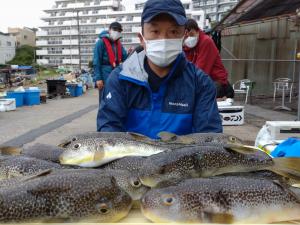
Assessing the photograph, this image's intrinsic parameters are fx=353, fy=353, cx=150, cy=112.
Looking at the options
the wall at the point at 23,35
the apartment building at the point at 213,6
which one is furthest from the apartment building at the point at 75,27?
the apartment building at the point at 213,6

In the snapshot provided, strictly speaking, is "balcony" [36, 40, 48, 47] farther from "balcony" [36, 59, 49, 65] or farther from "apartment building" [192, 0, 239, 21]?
"apartment building" [192, 0, 239, 21]

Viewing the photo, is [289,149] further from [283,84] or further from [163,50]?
[283,84]

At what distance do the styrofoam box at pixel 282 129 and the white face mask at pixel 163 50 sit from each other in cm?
216

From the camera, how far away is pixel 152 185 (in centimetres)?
166

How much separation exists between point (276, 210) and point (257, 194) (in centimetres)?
10

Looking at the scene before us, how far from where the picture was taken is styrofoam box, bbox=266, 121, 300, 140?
15.0ft

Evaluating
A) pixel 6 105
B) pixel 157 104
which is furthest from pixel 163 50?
pixel 6 105

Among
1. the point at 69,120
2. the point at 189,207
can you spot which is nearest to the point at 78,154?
the point at 189,207

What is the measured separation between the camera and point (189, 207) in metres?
1.46

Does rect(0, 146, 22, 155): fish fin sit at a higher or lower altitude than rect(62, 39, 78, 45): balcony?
lower

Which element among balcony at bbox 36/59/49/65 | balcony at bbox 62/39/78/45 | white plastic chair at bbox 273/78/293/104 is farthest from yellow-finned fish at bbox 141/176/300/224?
balcony at bbox 36/59/49/65

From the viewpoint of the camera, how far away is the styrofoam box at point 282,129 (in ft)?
15.0

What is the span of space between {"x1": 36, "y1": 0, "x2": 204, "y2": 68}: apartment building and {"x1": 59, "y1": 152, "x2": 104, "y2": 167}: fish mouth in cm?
8656

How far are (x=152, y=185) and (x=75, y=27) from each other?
328 ft
